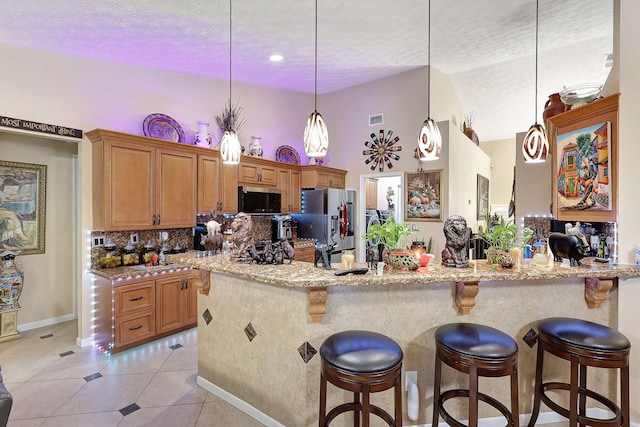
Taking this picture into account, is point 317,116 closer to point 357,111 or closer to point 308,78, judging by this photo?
point 308,78

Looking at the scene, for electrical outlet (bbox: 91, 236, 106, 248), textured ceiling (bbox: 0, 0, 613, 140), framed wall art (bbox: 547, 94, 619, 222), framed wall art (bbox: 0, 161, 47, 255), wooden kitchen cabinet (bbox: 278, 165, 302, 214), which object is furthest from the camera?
wooden kitchen cabinet (bbox: 278, 165, 302, 214)

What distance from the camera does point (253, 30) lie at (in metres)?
3.46

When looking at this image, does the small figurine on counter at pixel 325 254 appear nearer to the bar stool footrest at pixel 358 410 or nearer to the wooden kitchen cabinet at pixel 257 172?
the bar stool footrest at pixel 358 410

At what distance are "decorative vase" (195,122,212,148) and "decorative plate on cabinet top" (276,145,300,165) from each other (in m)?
1.44

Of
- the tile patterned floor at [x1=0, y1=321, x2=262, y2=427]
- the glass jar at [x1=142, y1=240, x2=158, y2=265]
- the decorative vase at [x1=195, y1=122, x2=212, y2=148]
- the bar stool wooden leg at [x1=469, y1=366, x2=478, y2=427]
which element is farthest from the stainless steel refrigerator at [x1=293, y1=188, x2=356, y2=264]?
the bar stool wooden leg at [x1=469, y1=366, x2=478, y2=427]

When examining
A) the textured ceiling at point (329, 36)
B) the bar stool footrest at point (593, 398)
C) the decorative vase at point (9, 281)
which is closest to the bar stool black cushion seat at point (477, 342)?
the bar stool footrest at point (593, 398)

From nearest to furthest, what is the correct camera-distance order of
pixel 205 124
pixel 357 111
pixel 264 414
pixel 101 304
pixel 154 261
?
1. pixel 264 414
2. pixel 101 304
3. pixel 154 261
4. pixel 205 124
5. pixel 357 111

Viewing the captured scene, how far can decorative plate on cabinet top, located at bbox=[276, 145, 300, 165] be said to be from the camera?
557cm

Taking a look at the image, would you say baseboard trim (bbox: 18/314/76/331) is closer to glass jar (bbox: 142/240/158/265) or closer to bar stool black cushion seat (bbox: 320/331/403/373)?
glass jar (bbox: 142/240/158/265)

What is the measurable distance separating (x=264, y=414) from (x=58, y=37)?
3.92 metres

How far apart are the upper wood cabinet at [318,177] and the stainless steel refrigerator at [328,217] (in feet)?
0.42

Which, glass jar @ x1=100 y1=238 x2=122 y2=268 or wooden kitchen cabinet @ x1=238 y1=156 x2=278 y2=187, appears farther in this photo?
wooden kitchen cabinet @ x1=238 y1=156 x2=278 y2=187

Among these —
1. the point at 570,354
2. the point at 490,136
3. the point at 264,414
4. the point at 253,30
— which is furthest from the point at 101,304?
the point at 490,136

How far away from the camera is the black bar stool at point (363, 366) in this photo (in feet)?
4.94
